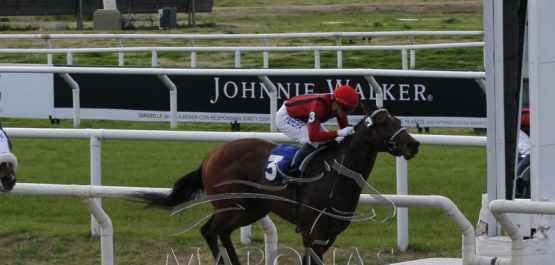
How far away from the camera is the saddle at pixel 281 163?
4629 millimetres

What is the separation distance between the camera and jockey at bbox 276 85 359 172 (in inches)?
183

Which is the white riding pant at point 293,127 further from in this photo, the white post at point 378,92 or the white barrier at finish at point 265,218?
the white post at point 378,92

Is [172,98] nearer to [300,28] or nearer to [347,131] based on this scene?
[347,131]

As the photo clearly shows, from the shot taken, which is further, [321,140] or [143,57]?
[143,57]

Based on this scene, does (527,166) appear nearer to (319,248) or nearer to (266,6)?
(319,248)

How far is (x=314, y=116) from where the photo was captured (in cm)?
476

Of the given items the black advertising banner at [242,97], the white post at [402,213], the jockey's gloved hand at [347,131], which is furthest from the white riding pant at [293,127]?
the black advertising banner at [242,97]

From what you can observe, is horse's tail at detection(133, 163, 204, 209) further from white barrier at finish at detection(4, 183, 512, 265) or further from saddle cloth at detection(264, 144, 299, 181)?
saddle cloth at detection(264, 144, 299, 181)

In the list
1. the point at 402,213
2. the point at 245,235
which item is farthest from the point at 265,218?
the point at 402,213

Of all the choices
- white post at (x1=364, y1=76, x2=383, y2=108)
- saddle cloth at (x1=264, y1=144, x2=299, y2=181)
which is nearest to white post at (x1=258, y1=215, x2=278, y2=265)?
saddle cloth at (x1=264, y1=144, x2=299, y2=181)

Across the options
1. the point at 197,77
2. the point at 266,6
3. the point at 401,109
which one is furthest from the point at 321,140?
the point at 266,6

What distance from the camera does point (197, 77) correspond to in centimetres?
980

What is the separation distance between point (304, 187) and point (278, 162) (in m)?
0.18

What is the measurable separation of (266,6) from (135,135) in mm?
27413
